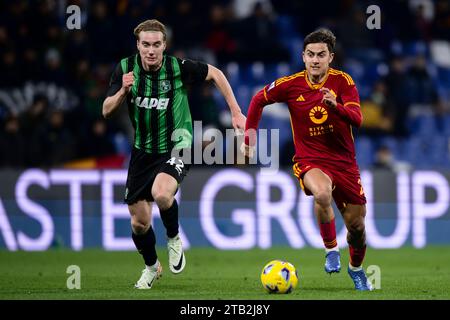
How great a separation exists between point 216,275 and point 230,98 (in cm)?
224

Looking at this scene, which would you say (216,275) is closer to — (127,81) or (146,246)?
(146,246)

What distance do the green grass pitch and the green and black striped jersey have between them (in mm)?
1262

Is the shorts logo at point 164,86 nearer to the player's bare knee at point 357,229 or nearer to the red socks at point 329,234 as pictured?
the red socks at point 329,234

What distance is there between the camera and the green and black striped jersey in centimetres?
906

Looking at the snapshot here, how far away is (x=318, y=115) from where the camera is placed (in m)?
8.82

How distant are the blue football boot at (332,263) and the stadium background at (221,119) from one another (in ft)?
17.7

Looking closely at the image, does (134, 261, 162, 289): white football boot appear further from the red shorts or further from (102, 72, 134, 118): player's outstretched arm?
the red shorts

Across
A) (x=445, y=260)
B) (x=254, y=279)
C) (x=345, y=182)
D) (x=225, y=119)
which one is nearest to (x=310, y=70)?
(x=345, y=182)

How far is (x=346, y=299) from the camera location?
7840mm

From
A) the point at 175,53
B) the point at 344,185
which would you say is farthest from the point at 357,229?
the point at 175,53

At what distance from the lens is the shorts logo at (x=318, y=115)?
880 cm

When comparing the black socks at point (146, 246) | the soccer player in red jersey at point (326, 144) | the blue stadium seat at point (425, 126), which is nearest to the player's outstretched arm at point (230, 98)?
the soccer player in red jersey at point (326, 144)

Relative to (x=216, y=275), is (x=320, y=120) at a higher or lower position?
higher

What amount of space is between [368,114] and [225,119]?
7.40 ft
